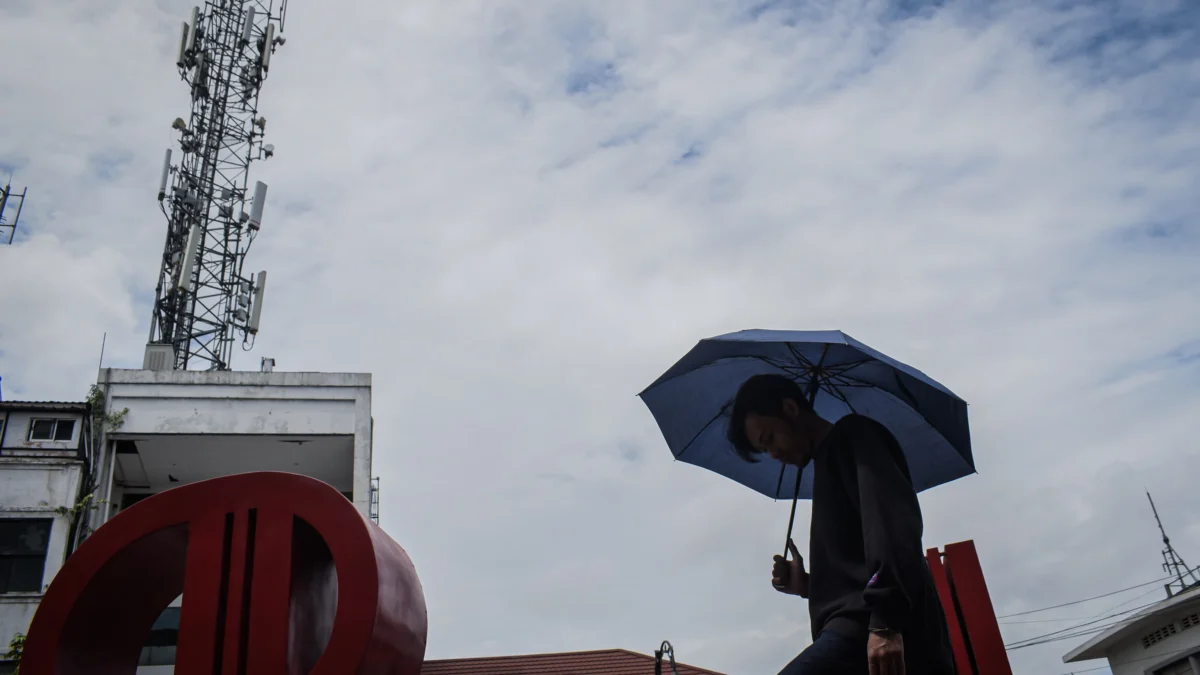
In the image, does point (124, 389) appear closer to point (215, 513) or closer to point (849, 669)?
point (215, 513)

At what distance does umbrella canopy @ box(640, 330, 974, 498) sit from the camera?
5.01 meters

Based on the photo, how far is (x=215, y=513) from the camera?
8.99m

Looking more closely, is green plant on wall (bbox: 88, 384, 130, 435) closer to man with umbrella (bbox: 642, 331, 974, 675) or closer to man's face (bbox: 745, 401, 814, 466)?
man with umbrella (bbox: 642, 331, 974, 675)

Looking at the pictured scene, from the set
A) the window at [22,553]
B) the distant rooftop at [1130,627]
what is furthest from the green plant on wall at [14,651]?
the distant rooftop at [1130,627]

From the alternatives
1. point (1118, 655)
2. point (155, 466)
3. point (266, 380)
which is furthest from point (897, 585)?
point (1118, 655)

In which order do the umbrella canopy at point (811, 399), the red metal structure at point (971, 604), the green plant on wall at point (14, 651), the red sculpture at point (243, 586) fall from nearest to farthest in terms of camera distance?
1. the umbrella canopy at point (811, 399)
2. the red sculpture at point (243, 586)
3. the red metal structure at point (971, 604)
4. the green plant on wall at point (14, 651)

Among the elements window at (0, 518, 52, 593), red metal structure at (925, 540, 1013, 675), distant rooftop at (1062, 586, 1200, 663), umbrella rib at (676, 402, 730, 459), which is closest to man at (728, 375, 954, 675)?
umbrella rib at (676, 402, 730, 459)

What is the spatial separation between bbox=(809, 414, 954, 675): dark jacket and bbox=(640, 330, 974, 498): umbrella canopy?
0.92m

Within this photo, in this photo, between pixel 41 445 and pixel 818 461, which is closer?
pixel 818 461

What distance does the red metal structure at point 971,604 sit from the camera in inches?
376

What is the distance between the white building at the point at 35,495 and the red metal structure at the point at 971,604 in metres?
15.6

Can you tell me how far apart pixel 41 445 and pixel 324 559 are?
13.4 metres

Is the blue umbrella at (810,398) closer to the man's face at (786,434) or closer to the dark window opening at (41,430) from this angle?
the man's face at (786,434)

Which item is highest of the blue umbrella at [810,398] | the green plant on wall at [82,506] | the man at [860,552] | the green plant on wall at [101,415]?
the green plant on wall at [101,415]
